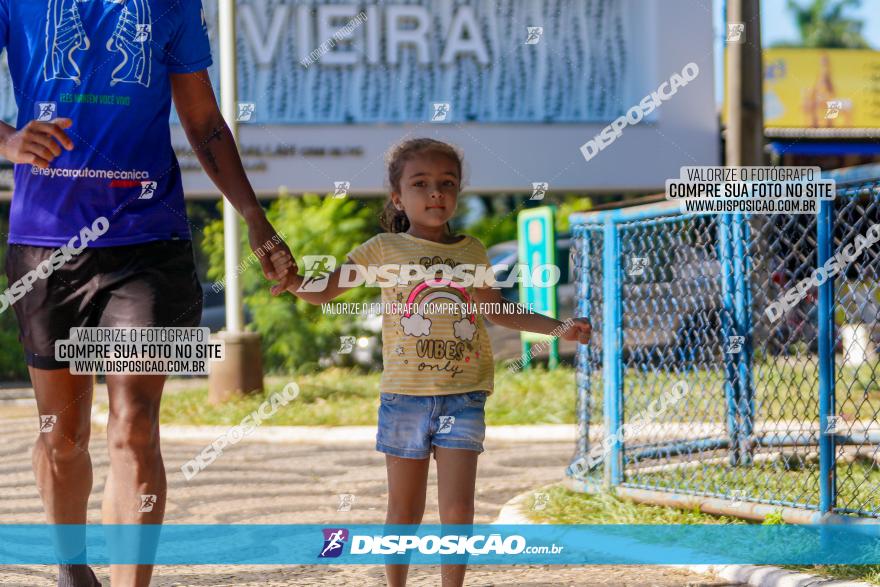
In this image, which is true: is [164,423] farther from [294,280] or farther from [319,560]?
[294,280]

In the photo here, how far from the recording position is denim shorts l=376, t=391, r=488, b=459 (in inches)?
141

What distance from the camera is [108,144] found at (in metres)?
3.39

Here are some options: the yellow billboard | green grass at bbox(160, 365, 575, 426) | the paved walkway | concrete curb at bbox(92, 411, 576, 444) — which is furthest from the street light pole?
the yellow billboard

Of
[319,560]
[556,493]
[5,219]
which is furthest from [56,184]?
[5,219]

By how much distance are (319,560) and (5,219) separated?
48.2ft

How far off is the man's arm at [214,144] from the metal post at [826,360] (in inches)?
81.6

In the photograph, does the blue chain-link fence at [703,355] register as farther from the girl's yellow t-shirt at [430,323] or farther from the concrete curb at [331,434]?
the concrete curb at [331,434]

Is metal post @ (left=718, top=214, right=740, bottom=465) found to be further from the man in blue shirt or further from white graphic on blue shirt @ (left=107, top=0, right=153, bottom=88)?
white graphic on blue shirt @ (left=107, top=0, right=153, bottom=88)

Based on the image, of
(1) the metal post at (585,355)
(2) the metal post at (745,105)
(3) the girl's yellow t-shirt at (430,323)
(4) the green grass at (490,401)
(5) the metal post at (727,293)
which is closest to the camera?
(3) the girl's yellow t-shirt at (430,323)

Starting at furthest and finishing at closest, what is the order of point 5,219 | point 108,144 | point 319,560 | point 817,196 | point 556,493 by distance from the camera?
point 5,219 < point 556,493 < point 319,560 < point 817,196 < point 108,144

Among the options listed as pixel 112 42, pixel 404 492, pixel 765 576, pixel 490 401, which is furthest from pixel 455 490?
pixel 490 401

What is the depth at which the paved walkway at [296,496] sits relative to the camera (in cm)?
441

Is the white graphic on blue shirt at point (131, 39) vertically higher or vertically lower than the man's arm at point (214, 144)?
higher

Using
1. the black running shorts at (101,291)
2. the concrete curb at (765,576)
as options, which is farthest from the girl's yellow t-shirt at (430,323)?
the concrete curb at (765,576)
